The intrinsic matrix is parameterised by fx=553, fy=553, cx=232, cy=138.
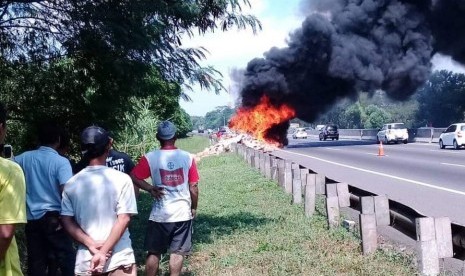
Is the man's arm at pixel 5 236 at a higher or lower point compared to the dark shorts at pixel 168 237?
higher

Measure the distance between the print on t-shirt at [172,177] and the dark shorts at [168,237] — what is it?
36 centimetres

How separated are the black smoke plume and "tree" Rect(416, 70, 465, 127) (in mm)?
23964

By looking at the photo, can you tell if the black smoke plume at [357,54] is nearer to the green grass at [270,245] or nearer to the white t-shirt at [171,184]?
the green grass at [270,245]

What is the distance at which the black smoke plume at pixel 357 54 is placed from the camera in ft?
98.0

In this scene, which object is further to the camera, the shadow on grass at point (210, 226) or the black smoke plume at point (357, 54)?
the black smoke plume at point (357, 54)

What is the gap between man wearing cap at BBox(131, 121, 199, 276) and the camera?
195 inches

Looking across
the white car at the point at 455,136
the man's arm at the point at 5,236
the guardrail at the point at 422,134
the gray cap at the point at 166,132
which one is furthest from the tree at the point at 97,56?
the guardrail at the point at 422,134

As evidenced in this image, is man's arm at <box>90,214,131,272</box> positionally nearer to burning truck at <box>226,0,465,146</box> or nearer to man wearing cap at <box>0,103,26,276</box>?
man wearing cap at <box>0,103,26,276</box>

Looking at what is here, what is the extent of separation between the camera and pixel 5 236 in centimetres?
260

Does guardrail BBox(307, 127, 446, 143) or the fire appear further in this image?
guardrail BBox(307, 127, 446, 143)

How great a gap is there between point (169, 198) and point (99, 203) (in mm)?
1522

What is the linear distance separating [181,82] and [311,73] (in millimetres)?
25023

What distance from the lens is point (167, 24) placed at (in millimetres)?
6262

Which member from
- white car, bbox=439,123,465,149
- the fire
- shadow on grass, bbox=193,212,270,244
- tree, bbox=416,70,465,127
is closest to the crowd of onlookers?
shadow on grass, bbox=193,212,270,244
